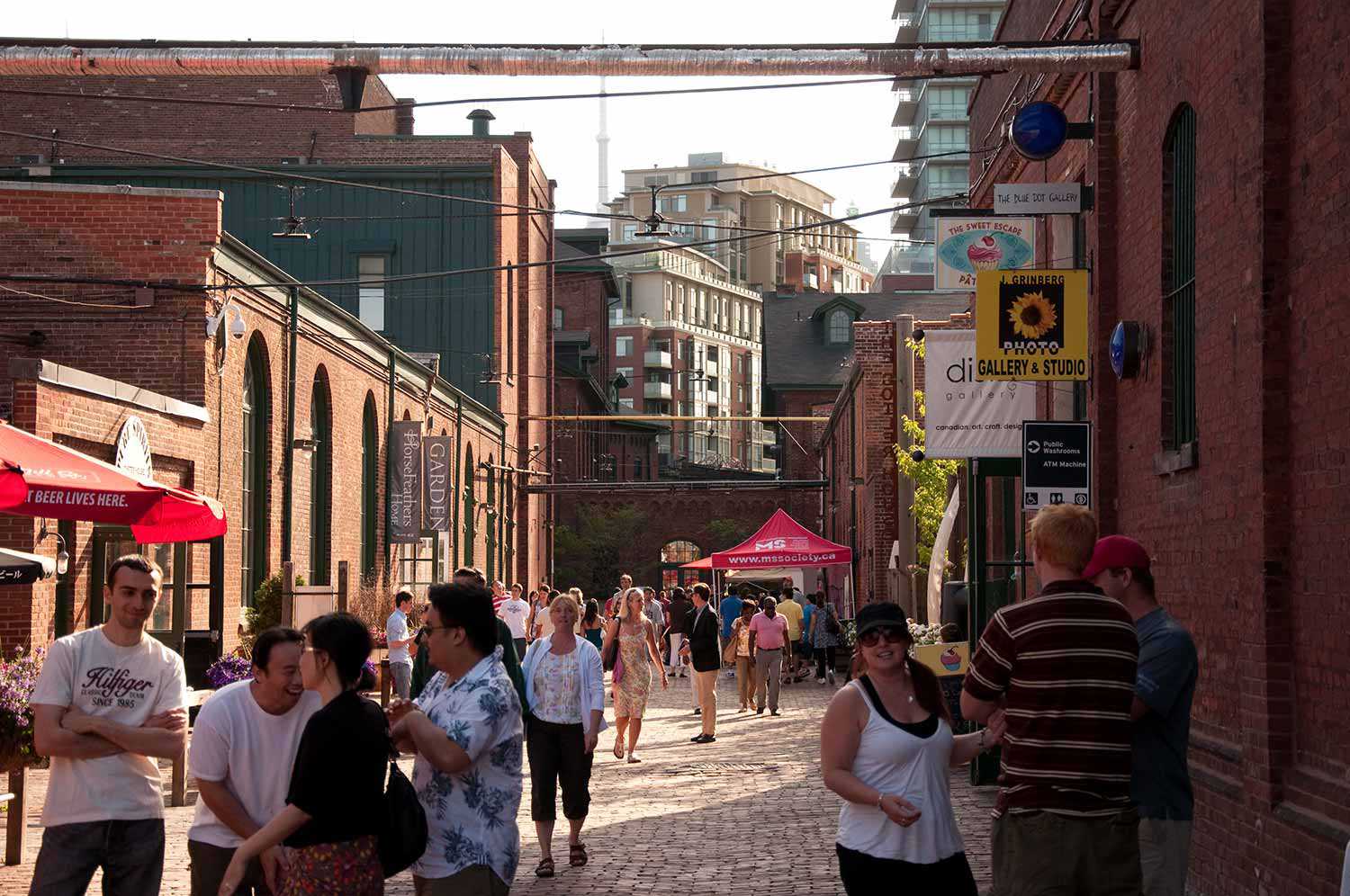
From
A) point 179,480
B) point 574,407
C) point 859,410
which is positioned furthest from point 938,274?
point 574,407

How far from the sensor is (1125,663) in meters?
5.63

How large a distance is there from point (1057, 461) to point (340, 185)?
1573 inches

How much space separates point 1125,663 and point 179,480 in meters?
18.5

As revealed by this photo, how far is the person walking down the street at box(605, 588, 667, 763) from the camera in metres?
18.1

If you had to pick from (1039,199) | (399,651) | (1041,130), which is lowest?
(399,651)

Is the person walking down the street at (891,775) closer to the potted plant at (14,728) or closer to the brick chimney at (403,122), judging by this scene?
the potted plant at (14,728)

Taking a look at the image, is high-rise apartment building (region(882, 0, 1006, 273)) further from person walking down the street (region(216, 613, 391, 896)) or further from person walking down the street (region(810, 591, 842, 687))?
person walking down the street (region(216, 613, 391, 896))

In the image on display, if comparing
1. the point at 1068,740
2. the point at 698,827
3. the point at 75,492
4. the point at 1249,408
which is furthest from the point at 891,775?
the point at 698,827

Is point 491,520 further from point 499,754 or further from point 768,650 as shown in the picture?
point 499,754

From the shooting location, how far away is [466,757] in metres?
5.49

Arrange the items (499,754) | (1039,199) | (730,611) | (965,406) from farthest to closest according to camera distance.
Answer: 1. (730,611)
2. (965,406)
3. (1039,199)
4. (499,754)

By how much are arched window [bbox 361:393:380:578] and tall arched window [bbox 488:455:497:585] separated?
12.8 meters

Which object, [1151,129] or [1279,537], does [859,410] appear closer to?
[1151,129]

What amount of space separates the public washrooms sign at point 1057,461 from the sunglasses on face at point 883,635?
684cm
